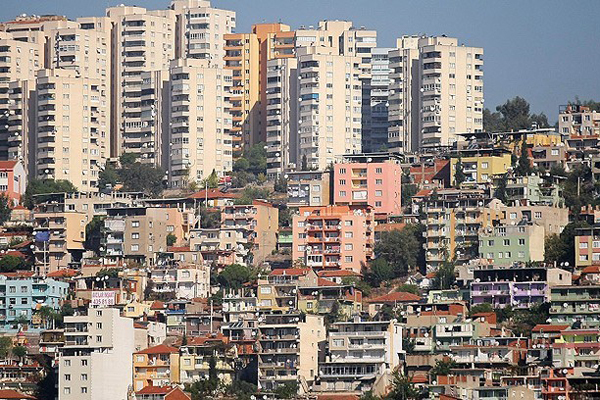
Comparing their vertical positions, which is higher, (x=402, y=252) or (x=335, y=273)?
(x=402, y=252)

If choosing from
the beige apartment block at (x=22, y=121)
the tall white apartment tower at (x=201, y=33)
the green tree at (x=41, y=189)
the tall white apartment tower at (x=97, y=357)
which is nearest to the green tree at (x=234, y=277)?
the tall white apartment tower at (x=97, y=357)

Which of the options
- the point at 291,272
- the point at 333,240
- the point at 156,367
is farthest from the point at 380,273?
the point at 156,367

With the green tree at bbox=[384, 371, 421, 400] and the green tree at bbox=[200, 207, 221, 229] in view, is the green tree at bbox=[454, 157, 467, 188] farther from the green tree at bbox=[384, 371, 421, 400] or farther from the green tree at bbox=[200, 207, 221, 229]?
the green tree at bbox=[384, 371, 421, 400]

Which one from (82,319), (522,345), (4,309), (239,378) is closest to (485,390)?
(522,345)

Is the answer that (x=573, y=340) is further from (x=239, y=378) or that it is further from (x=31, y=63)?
(x=31, y=63)

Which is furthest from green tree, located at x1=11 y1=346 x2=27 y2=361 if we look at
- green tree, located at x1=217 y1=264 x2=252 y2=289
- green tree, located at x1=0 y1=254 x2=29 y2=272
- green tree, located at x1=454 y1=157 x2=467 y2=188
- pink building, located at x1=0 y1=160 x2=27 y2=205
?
pink building, located at x1=0 y1=160 x2=27 y2=205

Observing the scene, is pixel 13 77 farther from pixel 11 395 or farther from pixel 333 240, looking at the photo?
pixel 11 395
